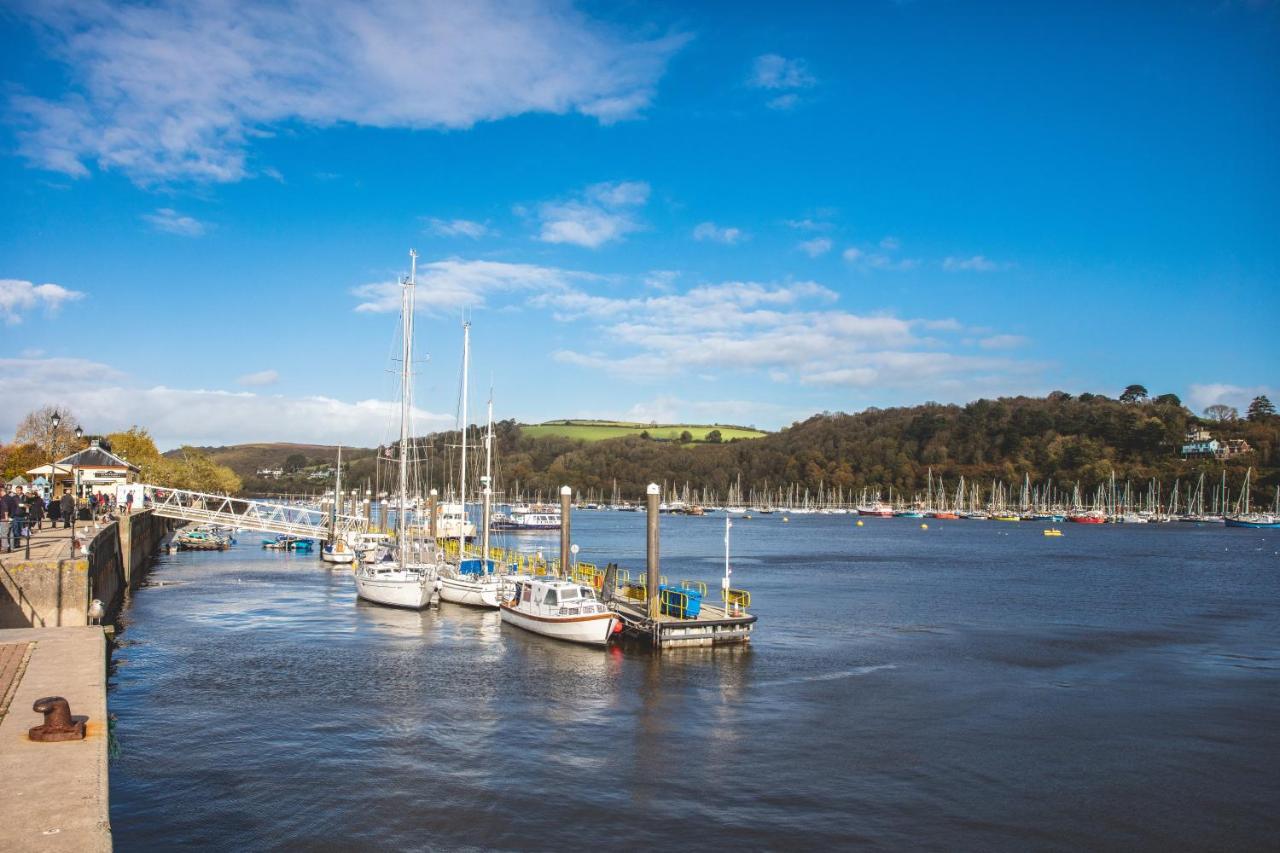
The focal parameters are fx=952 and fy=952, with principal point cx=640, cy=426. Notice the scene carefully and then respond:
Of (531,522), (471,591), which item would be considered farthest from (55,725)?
(531,522)

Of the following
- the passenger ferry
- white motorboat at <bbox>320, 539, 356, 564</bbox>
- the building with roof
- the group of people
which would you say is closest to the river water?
the group of people

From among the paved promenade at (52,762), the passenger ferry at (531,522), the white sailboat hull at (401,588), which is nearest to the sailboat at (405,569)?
the white sailboat hull at (401,588)

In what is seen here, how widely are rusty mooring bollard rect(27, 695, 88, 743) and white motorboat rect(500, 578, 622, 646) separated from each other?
24.8 meters

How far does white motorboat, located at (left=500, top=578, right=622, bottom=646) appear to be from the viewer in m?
38.4

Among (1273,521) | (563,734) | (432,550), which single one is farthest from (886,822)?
(1273,521)

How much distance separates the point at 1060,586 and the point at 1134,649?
30.4 m

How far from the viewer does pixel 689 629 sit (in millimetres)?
38750

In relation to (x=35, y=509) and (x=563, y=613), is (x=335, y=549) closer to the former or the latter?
(x=35, y=509)

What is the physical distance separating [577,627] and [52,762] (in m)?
26.3

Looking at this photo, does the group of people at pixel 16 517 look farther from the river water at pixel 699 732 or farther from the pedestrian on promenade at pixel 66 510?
the river water at pixel 699 732

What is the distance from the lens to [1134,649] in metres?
42.6

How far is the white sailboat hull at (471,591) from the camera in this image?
49.8 m

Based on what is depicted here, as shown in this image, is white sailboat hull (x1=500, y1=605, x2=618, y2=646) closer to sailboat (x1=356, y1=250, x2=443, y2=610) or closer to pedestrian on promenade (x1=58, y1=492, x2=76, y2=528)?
sailboat (x1=356, y1=250, x2=443, y2=610)

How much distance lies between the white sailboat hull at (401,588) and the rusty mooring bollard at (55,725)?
117 feet
